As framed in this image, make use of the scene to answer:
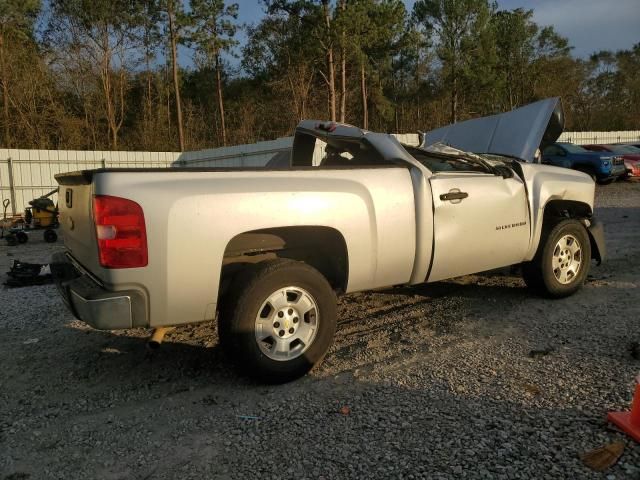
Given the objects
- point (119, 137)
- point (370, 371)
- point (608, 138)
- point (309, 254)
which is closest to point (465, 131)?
point (309, 254)

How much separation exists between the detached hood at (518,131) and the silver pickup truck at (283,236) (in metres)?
1.02

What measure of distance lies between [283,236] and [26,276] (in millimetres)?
5131

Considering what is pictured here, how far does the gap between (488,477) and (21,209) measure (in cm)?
2043

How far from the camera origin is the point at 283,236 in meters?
3.78

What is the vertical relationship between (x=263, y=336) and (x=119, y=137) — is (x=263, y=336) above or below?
below

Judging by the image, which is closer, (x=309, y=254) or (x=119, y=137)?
(x=309, y=254)

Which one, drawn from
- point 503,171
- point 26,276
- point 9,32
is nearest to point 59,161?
point 9,32

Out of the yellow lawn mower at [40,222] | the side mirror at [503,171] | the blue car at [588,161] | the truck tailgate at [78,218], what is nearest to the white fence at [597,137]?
the blue car at [588,161]

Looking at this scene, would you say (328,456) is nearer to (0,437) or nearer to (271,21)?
(0,437)

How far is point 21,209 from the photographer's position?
18859mm

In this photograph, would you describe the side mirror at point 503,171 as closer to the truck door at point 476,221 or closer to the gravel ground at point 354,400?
the truck door at point 476,221

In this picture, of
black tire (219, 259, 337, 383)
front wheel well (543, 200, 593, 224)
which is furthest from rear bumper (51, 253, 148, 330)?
front wheel well (543, 200, 593, 224)

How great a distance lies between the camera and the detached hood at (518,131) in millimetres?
5891

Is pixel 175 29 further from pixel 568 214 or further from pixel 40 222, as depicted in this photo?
pixel 568 214
